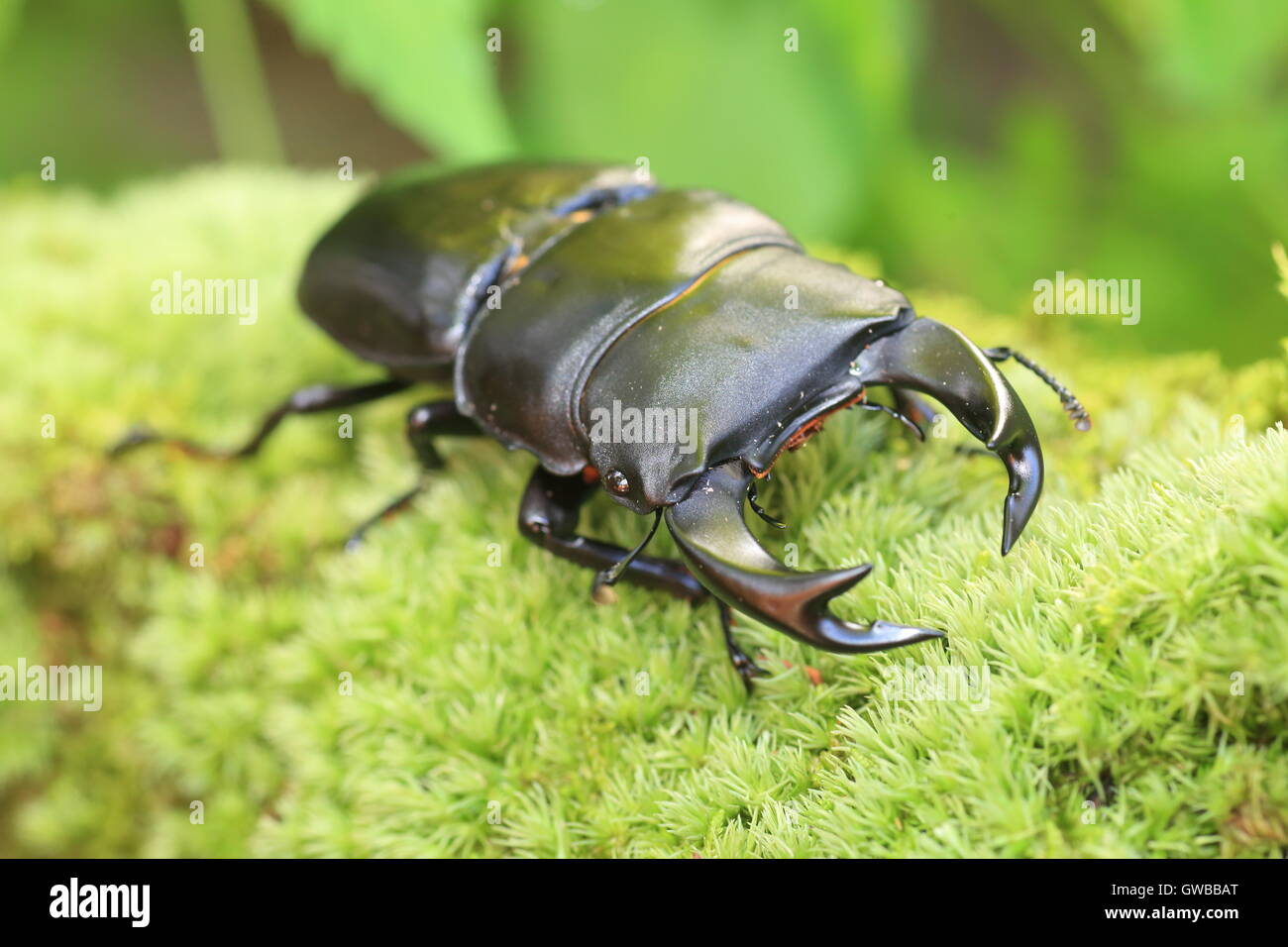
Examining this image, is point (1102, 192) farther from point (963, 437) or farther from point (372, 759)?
point (372, 759)

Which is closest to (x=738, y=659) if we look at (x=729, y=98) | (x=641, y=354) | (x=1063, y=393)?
(x=641, y=354)

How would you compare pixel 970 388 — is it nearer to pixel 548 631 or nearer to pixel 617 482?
pixel 617 482

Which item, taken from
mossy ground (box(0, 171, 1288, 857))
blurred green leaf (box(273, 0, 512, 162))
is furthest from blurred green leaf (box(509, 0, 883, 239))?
mossy ground (box(0, 171, 1288, 857))

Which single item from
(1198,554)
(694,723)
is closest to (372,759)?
(694,723)

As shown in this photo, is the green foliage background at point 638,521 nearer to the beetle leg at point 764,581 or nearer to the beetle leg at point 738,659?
the beetle leg at point 738,659

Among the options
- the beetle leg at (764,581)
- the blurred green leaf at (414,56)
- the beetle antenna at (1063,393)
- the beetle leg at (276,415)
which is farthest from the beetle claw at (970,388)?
the blurred green leaf at (414,56)

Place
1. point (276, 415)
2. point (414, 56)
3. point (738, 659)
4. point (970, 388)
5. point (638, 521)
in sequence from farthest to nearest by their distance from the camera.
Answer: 1. point (414, 56)
2. point (276, 415)
3. point (638, 521)
4. point (738, 659)
5. point (970, 388)

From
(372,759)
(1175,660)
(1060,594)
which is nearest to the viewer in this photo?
(1175,660)
